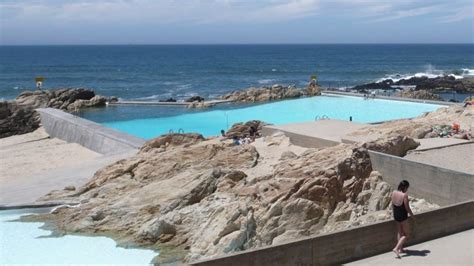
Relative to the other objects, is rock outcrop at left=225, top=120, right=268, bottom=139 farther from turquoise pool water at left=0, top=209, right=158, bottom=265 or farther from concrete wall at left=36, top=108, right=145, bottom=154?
turquoise pool water at left=0, top=209, right=158, bottom=265

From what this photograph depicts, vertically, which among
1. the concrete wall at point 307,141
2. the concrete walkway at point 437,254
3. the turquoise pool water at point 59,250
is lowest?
the turquoise pool water at point 59,250

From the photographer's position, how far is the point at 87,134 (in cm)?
2198

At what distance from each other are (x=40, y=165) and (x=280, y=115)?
15.3 m

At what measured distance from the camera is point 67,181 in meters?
15.5

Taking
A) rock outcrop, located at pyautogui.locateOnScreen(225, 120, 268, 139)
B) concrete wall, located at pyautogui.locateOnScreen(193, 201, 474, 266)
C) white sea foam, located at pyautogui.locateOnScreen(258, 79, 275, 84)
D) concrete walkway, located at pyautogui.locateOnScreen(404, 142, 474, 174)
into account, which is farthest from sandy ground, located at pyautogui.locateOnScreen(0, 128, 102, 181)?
white sea foam, located at pyautogui.locateOnScreen(258, 79, 275, 84)

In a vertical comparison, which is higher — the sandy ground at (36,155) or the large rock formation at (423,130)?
the large rock formation at (423,130)

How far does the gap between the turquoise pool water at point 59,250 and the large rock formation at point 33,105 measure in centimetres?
1684

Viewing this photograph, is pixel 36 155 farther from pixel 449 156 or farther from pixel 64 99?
pixel 64 99

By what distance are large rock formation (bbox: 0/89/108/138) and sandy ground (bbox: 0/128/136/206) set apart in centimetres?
144

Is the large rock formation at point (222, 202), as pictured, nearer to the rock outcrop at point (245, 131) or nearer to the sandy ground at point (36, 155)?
the sandy ground at point (36, 155)

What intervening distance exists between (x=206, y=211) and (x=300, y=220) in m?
1.90

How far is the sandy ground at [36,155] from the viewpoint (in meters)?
18.8

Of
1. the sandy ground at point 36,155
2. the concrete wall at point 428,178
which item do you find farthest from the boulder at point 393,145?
the sandy ground at point 36,155

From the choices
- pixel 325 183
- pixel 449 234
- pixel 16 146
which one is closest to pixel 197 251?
pixel 325 183
